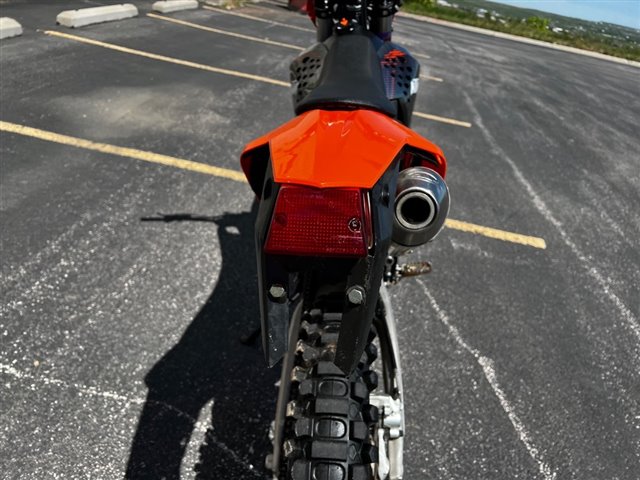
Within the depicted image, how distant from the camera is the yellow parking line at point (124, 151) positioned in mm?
4734

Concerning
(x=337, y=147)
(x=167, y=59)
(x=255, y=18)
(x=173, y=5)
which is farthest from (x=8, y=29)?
(x=337, y=147)

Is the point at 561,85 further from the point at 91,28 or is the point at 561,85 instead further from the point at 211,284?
the point at 211,284

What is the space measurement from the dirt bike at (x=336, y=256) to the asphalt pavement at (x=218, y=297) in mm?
842

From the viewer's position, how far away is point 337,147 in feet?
4.89

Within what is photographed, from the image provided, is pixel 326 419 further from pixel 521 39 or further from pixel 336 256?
pixel 521 39

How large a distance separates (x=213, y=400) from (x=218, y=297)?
2.77 feet

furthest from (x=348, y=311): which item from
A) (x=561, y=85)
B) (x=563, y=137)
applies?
(x=561, y=85)

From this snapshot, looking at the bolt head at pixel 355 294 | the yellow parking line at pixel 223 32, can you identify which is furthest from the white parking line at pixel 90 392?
the yellow parking line at pixel 223 32

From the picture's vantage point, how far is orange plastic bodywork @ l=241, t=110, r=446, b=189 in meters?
1.39

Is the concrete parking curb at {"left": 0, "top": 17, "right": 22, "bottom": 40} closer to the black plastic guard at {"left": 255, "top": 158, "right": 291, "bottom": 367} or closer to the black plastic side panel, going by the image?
the black plastic side panel

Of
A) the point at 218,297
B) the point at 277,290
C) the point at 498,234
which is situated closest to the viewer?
the point at 277,290

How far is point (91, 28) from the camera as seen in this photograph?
890 centimetres

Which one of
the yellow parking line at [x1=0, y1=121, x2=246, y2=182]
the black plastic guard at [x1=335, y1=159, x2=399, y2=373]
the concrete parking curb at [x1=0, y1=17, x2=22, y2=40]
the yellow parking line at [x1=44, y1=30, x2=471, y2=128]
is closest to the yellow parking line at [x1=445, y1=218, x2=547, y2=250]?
the yellow parking line at [x1=0, y1=121, x2=246, y2=182]

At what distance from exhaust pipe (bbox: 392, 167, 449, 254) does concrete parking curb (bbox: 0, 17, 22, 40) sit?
801 cm
